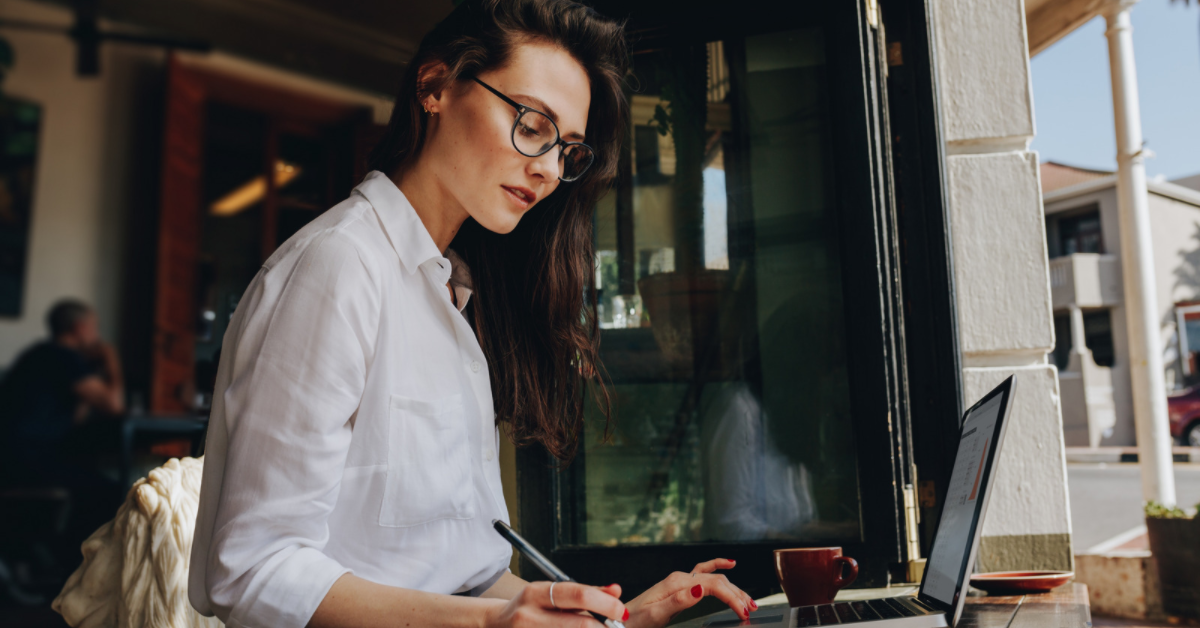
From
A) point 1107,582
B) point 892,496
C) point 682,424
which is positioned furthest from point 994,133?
point 1107,582

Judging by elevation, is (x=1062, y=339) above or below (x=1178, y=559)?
above

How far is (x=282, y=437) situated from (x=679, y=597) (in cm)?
56

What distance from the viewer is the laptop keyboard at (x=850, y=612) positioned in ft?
2.85

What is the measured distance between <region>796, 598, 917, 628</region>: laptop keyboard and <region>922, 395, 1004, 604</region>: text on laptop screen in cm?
5

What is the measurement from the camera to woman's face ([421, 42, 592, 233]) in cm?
112

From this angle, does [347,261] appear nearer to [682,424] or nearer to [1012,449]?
[682,424]

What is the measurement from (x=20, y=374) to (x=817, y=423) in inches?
167

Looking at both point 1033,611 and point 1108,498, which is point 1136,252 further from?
point 1033,611

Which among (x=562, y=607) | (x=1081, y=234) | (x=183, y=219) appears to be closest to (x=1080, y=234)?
(x=1081, y=234)

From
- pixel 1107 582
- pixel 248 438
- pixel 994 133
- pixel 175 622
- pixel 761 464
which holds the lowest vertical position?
pixel 1107 582

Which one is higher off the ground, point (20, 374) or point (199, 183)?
point (199, 183)

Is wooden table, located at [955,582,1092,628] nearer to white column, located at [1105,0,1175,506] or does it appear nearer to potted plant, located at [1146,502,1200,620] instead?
potted plant, located at [1146,502,1200,620]

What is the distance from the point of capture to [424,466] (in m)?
1.01

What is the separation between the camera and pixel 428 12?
19.3 feet
